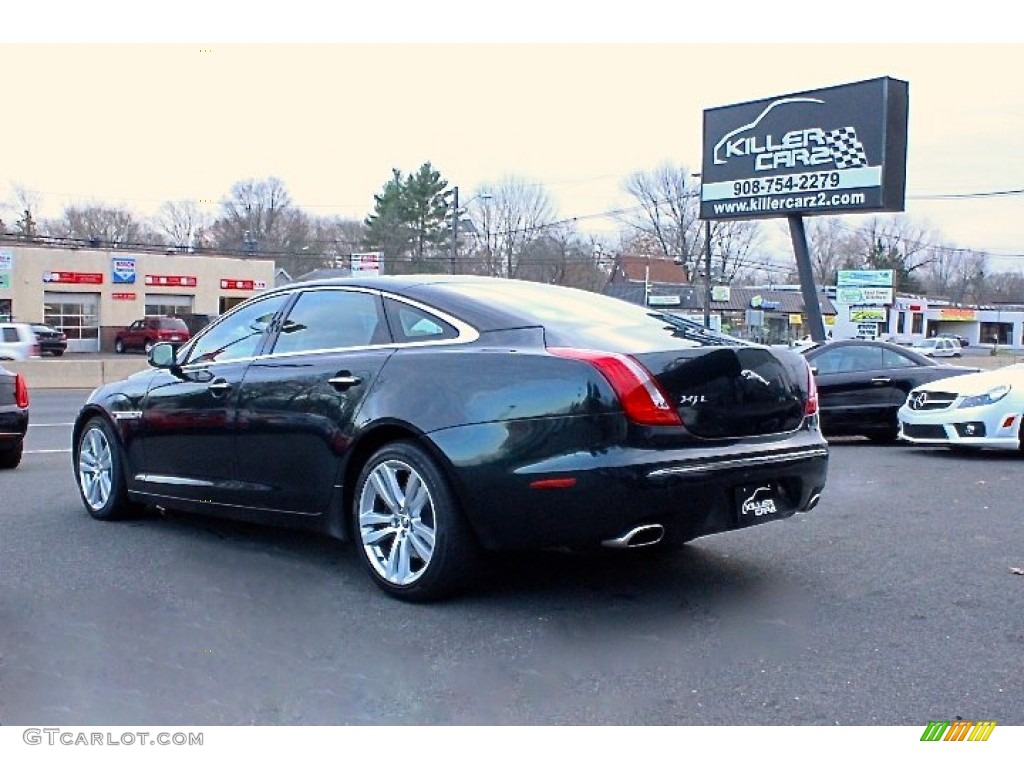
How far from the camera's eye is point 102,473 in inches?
273

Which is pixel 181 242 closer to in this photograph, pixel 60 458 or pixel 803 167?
pixel 803 167

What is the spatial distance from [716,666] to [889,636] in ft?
2.72

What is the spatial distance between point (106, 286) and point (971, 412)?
48891 mm

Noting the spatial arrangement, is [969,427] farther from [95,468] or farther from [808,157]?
[808,157]

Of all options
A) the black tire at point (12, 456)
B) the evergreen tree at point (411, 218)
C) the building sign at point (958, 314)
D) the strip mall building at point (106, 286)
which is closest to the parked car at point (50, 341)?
the strip mall building at point (106, 286)

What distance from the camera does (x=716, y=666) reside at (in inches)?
160

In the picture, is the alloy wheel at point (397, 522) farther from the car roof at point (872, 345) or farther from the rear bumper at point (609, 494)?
the car roof at point (872, 345)

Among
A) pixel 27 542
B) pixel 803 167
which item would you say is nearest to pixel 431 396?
pixel 27 542

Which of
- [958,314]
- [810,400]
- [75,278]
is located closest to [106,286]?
[75,278]

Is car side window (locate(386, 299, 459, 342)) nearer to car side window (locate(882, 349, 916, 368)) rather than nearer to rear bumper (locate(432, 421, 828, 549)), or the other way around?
rear bumper (locate(432, 421, 828, 549))

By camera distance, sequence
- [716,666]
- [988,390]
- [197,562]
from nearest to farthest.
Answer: [716,666] → [197,562] → [988,390]

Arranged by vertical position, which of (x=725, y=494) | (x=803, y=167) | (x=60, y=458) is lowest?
(x=60, y=458)
